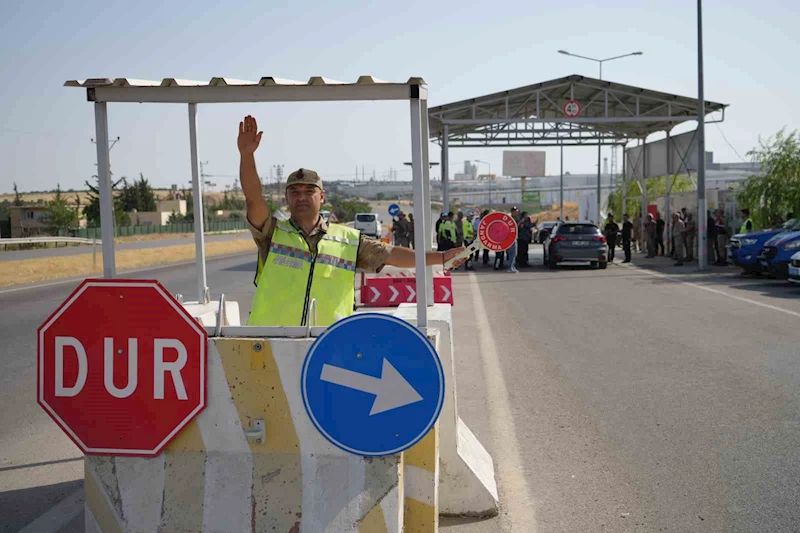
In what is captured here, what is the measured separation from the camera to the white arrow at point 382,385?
3.61 meters

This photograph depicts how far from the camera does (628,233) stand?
99.6 ft

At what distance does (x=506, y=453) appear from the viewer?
20.3 feet

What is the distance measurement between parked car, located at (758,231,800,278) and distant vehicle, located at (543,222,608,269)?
663 centimetres

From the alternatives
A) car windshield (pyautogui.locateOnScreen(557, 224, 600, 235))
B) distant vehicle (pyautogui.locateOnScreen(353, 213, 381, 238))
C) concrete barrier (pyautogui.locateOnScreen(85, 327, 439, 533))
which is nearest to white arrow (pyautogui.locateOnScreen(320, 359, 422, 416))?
concrete barrier (pyautogui.locateOnScreen(85, 327, 439, 533))

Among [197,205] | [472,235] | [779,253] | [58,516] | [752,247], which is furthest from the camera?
[472,235]

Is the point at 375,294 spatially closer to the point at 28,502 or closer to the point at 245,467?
the point at 28,502

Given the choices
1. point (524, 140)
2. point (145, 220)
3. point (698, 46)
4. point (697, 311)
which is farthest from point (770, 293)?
point (145, 220)

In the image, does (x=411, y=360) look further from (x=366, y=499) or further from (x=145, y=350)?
(x=145, y=350)

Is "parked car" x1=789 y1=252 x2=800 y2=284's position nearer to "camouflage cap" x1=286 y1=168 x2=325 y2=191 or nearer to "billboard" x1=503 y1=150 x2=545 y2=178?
"camouflage cap" x1=286 y1=168 x2=325 y2=191

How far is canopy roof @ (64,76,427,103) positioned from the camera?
382cm

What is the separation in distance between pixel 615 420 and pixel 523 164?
7514 centimetres

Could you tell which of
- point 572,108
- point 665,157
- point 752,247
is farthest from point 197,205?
point 665,157

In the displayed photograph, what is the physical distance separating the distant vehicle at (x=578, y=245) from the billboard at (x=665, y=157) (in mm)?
5094

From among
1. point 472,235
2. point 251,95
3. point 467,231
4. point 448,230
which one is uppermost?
point 251,95
